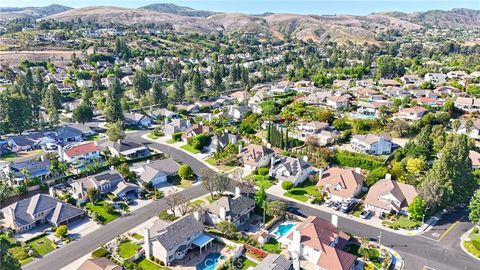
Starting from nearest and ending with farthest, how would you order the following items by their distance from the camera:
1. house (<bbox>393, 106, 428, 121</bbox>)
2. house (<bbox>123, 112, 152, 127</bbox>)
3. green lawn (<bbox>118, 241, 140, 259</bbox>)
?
green lawn (<bbox>118, 241, 140, 259</bbox>)
house (<bbox>393, 106, 428, 121</bbox>)
house (<bbox>123, 112, 152, 127</bbox>)

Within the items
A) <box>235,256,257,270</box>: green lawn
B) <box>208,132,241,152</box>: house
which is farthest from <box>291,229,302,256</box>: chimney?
<box>208,132,241,152</box>: house

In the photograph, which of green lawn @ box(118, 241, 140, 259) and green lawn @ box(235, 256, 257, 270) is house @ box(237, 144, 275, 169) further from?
green lawn @ box(118, 241, 140, 259)

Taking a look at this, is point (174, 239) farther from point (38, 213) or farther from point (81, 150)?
point (81, 150)

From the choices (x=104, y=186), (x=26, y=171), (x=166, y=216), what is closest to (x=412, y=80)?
(x=166, y=216)

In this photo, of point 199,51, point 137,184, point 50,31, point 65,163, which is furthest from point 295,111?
point 50,31

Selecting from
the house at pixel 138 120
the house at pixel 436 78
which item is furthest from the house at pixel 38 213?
the house at pixel 436 78

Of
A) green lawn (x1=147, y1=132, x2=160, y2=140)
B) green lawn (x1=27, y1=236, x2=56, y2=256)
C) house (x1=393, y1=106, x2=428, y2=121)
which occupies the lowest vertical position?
green lawn (x1=147, y1=132, x2=160, y2=140)

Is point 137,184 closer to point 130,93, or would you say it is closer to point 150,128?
point 150,128
